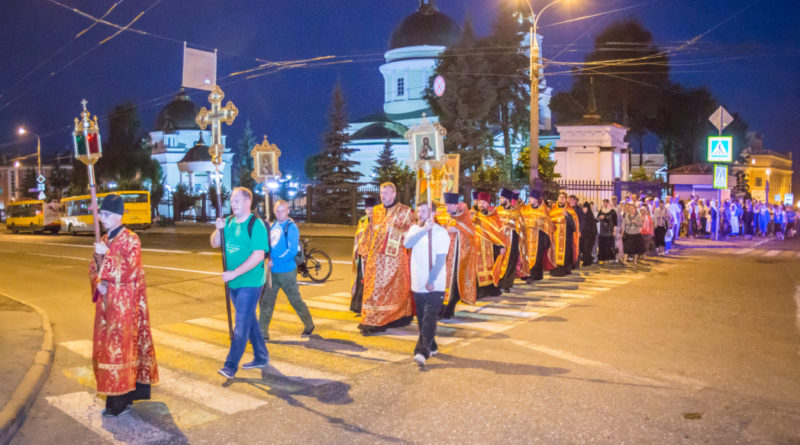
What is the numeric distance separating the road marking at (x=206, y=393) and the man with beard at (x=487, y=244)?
219 inches

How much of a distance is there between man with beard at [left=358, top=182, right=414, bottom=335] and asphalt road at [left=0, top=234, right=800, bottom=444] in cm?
28

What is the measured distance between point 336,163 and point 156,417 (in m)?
35.7

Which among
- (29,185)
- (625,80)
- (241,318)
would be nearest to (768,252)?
(241,318)

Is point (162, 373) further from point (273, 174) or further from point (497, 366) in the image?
point (273, 174)

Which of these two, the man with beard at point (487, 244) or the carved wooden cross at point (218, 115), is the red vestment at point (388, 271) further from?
the man with beard at point (487, 244)

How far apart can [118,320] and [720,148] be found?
23.7 meters

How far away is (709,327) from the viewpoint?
8930 mm

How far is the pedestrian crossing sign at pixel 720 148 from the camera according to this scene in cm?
2453

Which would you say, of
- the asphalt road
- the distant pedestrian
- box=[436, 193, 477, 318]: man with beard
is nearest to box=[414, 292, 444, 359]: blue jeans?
the asphalt road

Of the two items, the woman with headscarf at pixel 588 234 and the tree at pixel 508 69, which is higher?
the tree at pixel 508 69

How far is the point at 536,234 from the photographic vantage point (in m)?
14.0

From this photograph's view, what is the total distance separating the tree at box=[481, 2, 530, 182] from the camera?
43675 millimetres

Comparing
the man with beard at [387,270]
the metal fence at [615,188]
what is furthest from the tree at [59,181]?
the man with beard at [387,270]

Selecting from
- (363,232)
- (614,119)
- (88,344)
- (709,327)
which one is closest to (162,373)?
(88,344)
